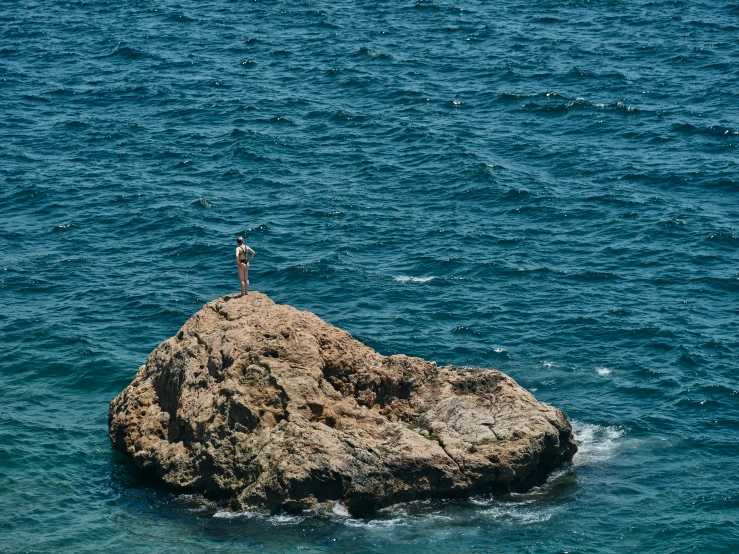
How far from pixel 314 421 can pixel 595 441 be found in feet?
47.8

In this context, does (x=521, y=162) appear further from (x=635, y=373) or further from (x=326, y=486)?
(x=326, y=486)

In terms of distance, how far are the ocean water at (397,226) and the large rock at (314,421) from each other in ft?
3.69

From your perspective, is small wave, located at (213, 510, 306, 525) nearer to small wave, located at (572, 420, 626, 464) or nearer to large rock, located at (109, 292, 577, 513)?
large rock, located at (109, 292, 577, 513)

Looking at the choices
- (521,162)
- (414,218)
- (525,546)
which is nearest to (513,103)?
(521,162)

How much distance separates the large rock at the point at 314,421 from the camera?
4472 centimetres

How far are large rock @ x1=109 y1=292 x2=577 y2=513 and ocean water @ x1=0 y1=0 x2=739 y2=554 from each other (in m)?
1.12

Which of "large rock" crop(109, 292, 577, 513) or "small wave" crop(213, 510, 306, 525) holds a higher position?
"large rock" crop(109, 292, 577, 513)

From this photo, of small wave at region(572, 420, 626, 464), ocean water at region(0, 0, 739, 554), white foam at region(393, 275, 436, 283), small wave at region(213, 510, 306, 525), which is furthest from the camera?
white foam at region(393, 275, 436, 283)

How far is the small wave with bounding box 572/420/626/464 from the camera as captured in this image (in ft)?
166

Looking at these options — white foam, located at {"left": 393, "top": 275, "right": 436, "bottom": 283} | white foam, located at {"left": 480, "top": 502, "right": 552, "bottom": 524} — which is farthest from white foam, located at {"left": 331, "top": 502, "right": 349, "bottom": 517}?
white foam, located at {"left": 393, "top": 275, "right": 436, "bottom": 283}

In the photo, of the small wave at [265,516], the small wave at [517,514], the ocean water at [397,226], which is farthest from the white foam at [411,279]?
the small wave at [265,516]

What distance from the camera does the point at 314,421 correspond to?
152ft

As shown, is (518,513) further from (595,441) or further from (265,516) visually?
(265,516)

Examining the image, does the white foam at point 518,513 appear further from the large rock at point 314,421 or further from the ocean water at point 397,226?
the large rock at point 314,421
